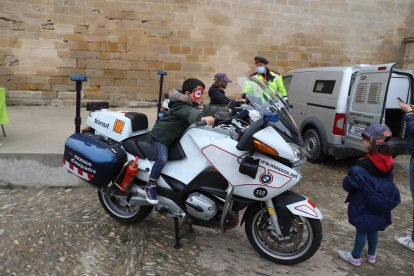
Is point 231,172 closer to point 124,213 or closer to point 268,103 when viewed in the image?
point 268,103

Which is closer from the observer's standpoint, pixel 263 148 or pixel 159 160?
pixel 263 148

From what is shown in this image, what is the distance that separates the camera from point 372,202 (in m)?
2.75

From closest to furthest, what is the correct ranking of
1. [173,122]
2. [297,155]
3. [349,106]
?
[297,155], [173,122], [349,106]

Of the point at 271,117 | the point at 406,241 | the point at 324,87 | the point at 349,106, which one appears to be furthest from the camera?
the point at 324,87

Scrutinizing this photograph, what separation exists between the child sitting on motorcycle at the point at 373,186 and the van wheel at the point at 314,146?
3.53 meters

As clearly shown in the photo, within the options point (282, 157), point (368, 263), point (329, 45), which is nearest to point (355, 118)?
point (368, 263)

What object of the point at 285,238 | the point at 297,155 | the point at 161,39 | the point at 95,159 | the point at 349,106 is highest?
the point at 161,39

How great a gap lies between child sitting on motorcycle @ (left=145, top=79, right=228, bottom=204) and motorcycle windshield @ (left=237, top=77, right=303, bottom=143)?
42 cm

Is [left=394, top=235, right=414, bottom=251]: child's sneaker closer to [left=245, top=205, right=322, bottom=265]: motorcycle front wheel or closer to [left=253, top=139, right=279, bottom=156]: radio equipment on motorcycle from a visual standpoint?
[left=245, top=205, right=322, bottom=265]: motorcycle front wheel

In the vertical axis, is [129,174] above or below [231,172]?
below

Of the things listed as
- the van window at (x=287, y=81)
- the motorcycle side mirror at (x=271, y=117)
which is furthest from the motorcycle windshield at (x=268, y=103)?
the van window at (x=287, y=81)

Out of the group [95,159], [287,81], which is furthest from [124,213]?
[287,81]

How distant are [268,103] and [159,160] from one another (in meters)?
1.13

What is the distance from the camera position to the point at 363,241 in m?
2.96
